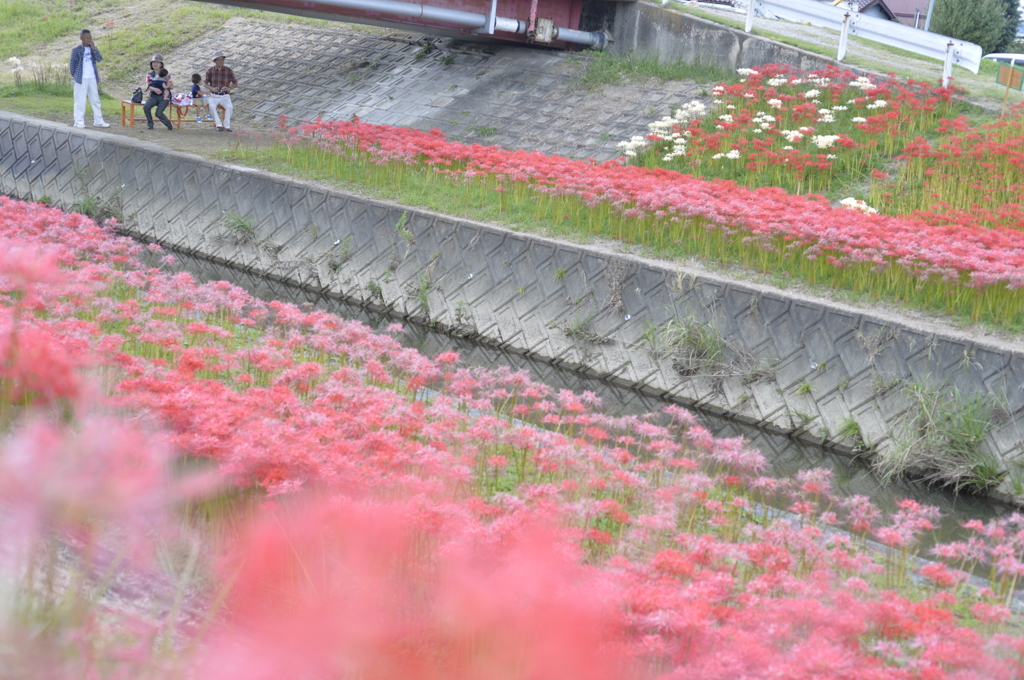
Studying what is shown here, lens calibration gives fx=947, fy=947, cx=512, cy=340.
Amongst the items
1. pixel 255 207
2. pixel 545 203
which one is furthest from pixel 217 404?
pixel 255 207

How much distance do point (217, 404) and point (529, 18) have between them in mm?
17598

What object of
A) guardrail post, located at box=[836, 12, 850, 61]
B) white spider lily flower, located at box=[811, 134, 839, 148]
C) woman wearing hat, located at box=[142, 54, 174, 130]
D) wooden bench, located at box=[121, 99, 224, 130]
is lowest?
wooden bench, located at box=[121, 99, 224, 130]

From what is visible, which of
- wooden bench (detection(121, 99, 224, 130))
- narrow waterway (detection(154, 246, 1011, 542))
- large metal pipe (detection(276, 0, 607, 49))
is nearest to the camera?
narrow waterway (detection(154, 246, 1011, 542))

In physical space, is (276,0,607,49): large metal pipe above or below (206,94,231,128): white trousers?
above

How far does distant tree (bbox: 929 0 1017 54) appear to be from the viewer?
109ft

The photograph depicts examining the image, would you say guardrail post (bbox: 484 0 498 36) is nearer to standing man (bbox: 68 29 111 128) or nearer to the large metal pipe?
the large metal pipe

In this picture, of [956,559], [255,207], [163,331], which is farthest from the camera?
[255,207]

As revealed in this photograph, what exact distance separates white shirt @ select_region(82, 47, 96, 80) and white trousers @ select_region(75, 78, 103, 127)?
0.16 ft

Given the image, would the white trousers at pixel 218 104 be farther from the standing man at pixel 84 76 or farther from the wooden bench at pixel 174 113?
the standing man at pixel 84 76

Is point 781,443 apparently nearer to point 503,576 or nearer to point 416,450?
point 416,450

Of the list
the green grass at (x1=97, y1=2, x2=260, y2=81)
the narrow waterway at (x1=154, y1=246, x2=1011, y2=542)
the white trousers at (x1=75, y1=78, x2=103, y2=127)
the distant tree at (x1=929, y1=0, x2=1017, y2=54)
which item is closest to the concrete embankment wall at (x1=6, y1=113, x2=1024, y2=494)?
the narrow waterway at (x1=154, y1=246, x2=1011, y2=542)

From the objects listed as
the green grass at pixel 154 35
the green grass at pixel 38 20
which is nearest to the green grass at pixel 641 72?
the green grass at pixel 154 35

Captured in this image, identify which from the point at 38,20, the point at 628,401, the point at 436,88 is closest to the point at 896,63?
the point at 436,88

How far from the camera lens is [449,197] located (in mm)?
12000
